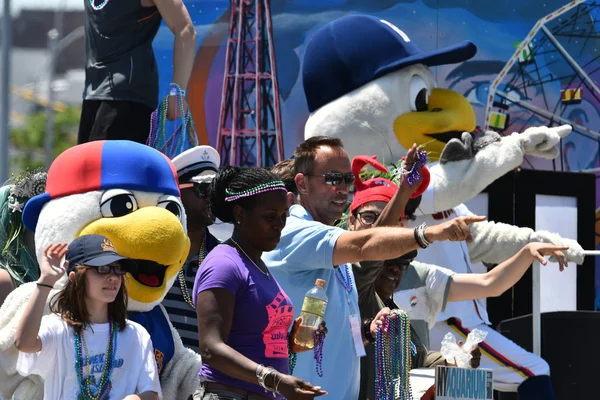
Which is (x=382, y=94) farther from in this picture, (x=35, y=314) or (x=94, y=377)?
(x=35, y=314)

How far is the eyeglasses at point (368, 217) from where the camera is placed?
187 inches

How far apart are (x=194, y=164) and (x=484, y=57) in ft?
13.3

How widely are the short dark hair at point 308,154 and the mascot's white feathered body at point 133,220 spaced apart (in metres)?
0.65

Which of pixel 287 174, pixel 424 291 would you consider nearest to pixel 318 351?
pixel 287 174

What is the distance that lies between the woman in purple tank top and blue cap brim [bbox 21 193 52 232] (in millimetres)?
617

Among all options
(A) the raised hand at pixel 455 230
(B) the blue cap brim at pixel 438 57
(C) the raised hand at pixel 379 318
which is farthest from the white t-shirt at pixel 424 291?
(B) the blue cap brim at pixel 438 57

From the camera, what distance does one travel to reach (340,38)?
7.11 m

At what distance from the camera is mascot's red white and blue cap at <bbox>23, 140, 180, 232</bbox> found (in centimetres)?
386

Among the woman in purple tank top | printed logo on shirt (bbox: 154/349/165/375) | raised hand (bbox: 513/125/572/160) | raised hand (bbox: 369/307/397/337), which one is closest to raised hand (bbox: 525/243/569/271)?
raised hand (bbox: 369/307/397/337)

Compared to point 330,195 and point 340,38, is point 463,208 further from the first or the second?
point 330,195

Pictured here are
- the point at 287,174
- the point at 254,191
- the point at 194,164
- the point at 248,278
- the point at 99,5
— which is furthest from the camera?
the point at 99,5

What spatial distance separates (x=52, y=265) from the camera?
3283mm

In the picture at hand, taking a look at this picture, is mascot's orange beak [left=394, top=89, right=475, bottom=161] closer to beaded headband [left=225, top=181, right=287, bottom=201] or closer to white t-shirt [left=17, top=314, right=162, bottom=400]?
beaded headband [left=225, top=181, right=287, bottom=201]

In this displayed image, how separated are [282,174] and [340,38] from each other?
250cm
